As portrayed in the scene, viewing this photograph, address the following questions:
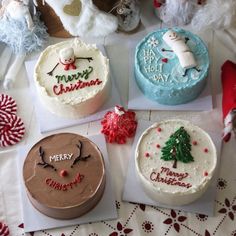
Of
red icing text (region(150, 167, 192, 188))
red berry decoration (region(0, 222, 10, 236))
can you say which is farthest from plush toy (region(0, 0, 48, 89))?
red icing text (region(150, 167, 192, 188))

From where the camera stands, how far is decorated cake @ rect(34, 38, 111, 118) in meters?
1.32

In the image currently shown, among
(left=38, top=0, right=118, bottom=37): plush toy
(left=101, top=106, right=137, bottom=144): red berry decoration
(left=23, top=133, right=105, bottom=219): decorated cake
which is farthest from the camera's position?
(left=38, top=0, right=118, bottom=37): plush toy

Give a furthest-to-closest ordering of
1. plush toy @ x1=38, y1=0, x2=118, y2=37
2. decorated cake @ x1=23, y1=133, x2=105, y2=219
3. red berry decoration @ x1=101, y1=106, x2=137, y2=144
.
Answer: plush toy @ x1=38, y1=0, x2=118, y2=37 < red berry decoration @ x1=101, y1=106, x2=137, y2=144 < decorated cake @ x1=23, y1=133, x2=105, y2=219

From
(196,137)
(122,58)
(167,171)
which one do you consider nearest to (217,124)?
(196,137)

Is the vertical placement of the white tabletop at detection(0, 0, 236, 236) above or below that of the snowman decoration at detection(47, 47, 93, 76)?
below

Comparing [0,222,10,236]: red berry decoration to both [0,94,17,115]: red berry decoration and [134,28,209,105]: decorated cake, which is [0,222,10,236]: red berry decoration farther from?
[134,28,209,105]: decorated cake

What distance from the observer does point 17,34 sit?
145 centimetres

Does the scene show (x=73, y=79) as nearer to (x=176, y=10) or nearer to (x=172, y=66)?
(x=172, y=66)

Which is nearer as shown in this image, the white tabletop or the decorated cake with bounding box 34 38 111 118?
the white tabletop

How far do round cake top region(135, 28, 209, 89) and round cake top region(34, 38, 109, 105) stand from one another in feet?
0.36

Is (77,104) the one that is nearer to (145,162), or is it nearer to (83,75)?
(83,75)

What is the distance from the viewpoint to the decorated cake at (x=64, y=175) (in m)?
1.18

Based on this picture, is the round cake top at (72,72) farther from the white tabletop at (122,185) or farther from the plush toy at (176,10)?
the plush toy at (176,10)

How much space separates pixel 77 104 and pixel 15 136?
19cm
